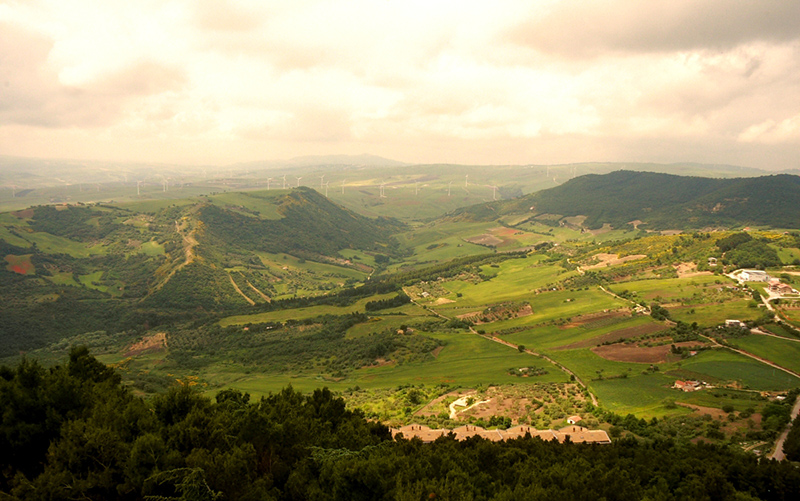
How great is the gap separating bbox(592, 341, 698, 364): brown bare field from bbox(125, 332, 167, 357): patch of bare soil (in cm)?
12126

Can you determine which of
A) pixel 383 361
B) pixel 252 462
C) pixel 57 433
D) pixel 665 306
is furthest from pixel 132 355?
pixel 665 306

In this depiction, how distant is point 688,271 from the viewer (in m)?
→ 143

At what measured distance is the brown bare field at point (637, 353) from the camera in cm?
8807

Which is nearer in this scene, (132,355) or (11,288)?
(132,355)

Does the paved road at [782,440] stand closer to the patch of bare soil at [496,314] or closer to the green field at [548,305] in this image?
the green field at [548,305]

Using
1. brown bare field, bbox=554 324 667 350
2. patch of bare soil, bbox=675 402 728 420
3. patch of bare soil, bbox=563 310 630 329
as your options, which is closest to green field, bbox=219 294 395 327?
patch of bare soil, bbox=563 310 630 329

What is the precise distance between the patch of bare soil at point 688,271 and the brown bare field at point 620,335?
4736cm

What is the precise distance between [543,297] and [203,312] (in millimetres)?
123405

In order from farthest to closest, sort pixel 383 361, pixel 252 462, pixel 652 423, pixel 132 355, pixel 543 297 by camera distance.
→ pixel 543 297 → pixel 132 355 → pixel 383 361 → pixel 652 423 → pixel 252 462

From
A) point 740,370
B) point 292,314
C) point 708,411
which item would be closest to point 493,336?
point 740,370

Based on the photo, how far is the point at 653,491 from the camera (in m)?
33.6

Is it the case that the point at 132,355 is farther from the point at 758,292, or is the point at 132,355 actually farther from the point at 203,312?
the point at 758,292

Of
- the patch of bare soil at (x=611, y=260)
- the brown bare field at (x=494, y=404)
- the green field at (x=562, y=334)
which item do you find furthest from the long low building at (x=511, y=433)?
the patch of bare soil at (x=611, y=260)

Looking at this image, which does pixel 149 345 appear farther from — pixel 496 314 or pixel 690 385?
pixel 690 385
